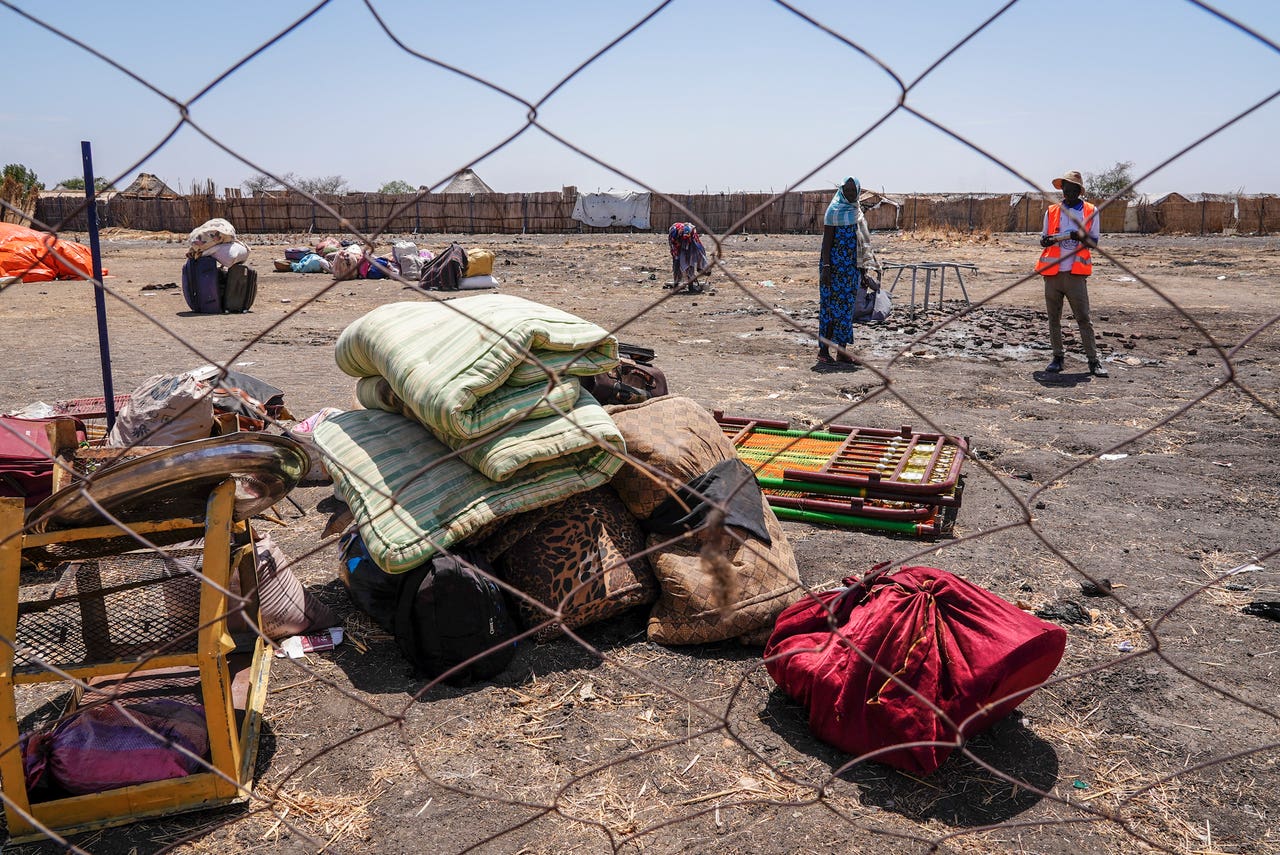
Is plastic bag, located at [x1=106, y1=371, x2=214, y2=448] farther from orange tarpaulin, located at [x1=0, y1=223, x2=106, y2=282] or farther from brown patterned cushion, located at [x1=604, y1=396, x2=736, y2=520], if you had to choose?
orange tarpaulin, located at [x1=0, y1=223, x2=106, y2=282]

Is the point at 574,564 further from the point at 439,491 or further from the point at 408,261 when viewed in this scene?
the point at 408,261

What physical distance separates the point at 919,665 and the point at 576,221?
28.5 metres

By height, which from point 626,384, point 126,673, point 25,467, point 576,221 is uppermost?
point 576,221

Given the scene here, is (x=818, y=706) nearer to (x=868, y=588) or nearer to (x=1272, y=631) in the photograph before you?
(x=868, y=588)

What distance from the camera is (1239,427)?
571 centimetres

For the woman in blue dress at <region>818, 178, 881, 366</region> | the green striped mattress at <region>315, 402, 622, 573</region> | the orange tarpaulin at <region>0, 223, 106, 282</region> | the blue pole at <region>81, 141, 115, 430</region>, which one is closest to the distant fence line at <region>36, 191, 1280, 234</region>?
the orange tarpaulin at <region>0, 223, 106, 282</region>

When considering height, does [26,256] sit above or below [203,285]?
above

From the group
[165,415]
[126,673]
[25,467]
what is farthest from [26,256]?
[126,673]

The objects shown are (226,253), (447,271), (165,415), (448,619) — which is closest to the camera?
(448,619)

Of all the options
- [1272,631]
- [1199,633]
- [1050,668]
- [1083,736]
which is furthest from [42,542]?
[1272,631]

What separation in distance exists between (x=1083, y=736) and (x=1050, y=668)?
0.86 ft

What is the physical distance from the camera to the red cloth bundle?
7.43 ft

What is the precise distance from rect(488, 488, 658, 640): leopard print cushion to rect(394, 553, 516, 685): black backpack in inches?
7.4

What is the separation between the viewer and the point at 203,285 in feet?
35.7
